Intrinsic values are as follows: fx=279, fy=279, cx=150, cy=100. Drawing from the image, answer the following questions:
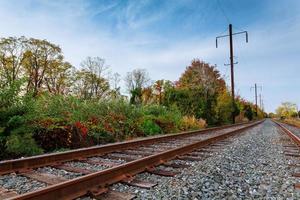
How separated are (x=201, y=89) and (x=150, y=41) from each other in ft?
19.7

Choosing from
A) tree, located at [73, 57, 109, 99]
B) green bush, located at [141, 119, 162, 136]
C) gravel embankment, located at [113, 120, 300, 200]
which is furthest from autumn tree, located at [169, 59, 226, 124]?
tree, located at [73, 57, 109, 99]

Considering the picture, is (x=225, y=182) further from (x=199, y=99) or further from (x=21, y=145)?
(x=199, y=99)

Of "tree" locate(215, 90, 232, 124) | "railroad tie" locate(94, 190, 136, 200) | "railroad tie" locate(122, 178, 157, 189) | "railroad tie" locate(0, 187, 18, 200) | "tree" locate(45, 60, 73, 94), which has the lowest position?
"railroad tie" locate(94, 190, 136, 200)

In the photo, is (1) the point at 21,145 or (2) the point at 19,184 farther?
(1) the point at 21,145

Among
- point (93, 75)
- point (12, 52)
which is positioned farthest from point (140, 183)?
point (93, 75)

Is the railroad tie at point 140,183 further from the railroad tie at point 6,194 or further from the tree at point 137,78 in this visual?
the tree at point 137,78

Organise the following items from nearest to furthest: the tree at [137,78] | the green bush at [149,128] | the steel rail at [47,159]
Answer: the steel rail at [47,159] → the green bush at [149,128] → the tree at [137,78]

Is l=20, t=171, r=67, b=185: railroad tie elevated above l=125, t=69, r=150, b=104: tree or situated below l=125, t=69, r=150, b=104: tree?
below

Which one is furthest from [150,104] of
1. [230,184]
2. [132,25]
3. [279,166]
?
[230,184]

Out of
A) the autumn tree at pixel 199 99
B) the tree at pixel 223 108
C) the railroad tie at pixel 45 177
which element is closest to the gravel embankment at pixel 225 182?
the railroad tie at pixel 45 177

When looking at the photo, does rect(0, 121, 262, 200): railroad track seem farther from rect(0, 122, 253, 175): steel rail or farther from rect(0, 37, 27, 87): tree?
rect(0, 37, 27, 87): tree

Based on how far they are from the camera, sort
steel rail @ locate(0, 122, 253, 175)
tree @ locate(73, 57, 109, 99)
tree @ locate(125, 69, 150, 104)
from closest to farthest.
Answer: steel rail @ locate(0, 122, 253, 175)
tree @ locate(73, 57, 109, 99)
tree @ locate(125, 69, 150, 104)

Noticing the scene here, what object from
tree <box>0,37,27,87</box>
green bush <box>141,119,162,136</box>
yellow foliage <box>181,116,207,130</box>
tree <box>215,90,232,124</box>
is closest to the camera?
green bush <box>141,119,162,136</box>

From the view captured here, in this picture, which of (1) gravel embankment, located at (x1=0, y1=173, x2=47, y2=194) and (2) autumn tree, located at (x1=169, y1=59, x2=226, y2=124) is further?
(2) autumn tree, located at (x1=169, y1=59, x2=226, y2=124)
